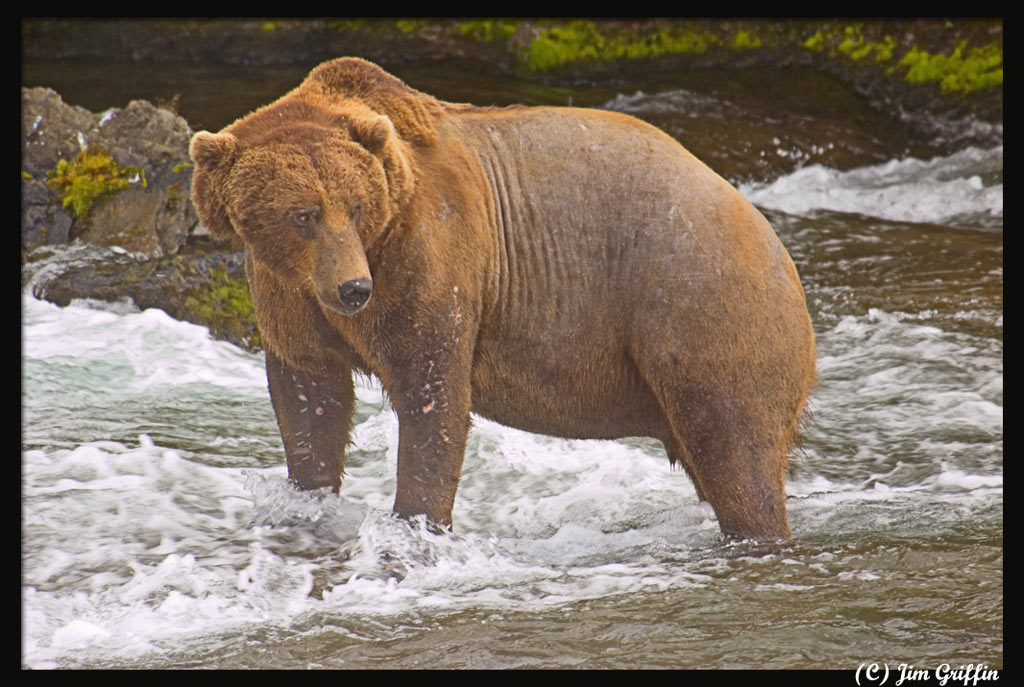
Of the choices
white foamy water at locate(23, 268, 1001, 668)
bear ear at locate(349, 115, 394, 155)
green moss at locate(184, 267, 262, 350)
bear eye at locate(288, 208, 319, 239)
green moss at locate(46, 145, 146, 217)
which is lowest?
white foamy water at locate(23, 268, 1001, 668)

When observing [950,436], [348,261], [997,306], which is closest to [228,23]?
[997,306]

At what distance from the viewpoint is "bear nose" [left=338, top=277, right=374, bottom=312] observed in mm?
5086

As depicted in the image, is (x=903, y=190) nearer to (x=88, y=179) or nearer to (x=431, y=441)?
(x=88, y=179)

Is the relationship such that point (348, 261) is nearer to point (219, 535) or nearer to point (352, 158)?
point (352, 158)

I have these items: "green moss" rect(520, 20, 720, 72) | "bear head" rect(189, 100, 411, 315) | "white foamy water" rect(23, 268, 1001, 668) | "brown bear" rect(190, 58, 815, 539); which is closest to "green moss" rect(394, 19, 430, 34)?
"green moss" rect(520, 20, 720, 72)

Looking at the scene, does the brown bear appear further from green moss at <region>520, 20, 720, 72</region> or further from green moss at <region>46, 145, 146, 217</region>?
green moss at <region>520, 20, 720, 72</region>

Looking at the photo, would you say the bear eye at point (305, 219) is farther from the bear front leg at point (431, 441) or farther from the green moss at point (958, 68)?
the green moss at point (958, 68)

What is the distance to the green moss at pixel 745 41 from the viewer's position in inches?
742

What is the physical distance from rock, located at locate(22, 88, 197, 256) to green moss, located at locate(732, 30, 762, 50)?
10.3 metres

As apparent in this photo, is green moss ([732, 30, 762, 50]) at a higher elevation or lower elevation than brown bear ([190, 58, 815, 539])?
higher

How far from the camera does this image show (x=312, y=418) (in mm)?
6258

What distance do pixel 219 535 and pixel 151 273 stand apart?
4.20 meters

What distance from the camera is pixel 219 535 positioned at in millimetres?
6535

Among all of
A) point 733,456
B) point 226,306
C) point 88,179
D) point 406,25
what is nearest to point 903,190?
point 406,25
